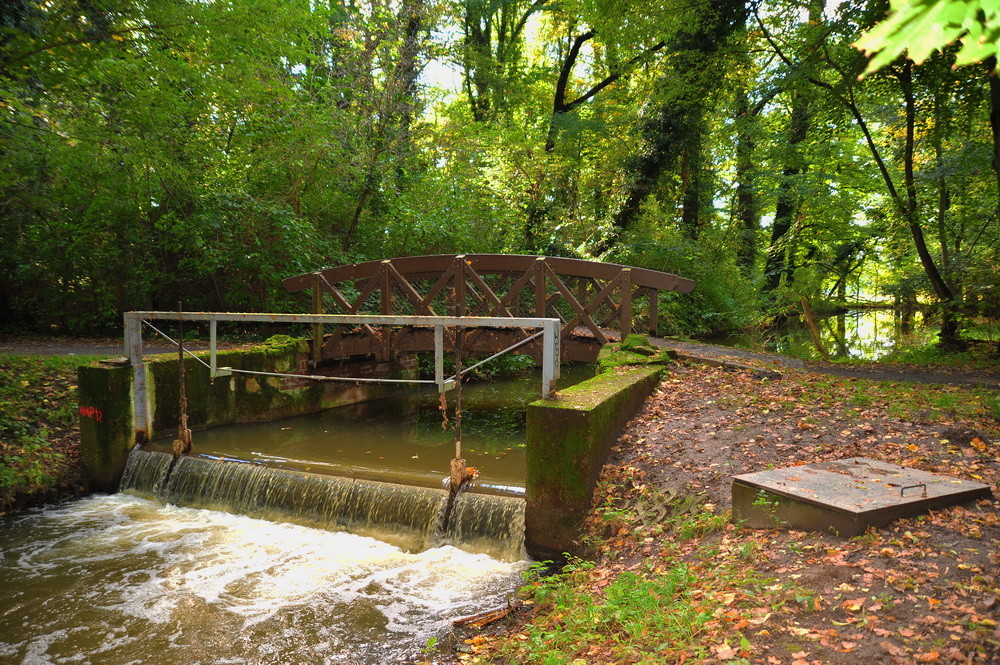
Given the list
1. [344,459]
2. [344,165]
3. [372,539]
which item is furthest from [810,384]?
[344,165]

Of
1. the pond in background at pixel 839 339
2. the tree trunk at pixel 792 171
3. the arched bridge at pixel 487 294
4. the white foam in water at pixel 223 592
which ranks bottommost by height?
the white foam in water at pixel 223 592

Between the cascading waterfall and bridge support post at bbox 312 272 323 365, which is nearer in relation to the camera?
the cascading waterfall

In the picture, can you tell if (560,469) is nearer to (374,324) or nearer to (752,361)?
(374,324)

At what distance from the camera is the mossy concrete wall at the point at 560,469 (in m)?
5.95

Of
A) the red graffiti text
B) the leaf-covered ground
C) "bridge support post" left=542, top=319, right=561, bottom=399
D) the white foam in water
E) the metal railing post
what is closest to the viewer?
the leaf-covered ground

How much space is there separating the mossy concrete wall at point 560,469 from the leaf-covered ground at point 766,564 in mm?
249

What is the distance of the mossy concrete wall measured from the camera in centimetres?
595

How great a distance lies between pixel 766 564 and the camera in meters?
4.14

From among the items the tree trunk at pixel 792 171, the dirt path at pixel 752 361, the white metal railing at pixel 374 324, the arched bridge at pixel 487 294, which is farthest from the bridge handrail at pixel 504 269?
the tree trunk at pixel 792 171

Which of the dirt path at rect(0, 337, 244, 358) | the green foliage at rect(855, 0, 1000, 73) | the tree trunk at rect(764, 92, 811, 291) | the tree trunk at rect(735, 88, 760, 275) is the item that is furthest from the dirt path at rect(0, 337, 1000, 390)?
the tree trunk at rect(735, 88, 760, 275)

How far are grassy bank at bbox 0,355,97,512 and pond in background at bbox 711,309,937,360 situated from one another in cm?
1358

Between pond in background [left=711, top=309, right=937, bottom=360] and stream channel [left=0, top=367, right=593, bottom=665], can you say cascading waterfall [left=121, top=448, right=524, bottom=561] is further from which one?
pond in background [left=711, top=309, right=937, bottom=360]

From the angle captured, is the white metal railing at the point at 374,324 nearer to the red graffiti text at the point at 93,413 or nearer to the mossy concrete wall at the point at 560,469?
the mossy concrete wall at the point at 560,469

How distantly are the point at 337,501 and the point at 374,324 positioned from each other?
222 cm
